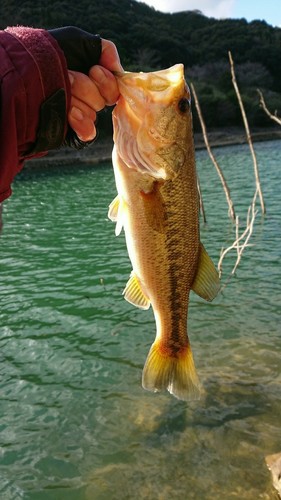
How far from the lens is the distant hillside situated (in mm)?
70000

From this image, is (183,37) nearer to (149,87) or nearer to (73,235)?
(73,235)

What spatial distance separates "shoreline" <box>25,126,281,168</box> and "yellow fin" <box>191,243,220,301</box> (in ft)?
102

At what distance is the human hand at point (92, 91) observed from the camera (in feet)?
7.59

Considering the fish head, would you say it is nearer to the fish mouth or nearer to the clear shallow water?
the fish mouth

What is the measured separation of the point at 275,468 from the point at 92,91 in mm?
4008

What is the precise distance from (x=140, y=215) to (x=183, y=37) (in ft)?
355

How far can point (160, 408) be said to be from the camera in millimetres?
6059

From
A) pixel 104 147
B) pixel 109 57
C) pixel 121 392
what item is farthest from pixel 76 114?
pixel 104 147

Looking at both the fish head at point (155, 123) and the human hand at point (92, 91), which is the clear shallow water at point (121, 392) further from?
the human hand at point (92, 91)

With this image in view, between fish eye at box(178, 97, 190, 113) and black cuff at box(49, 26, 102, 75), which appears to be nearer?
black cuff at box(49, 26, 102, 75)

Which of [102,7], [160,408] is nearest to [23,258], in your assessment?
[160,408]

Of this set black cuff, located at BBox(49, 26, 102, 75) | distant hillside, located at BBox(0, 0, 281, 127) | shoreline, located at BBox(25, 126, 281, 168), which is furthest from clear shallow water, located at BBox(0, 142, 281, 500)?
distant hillside, located at BBox(0, 0, 281, 127)

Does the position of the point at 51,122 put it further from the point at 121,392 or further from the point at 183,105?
the point at 121,392

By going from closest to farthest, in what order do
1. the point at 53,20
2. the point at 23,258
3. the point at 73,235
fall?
the point at 23,258 < the point at 73,235 < the point at 53,20
